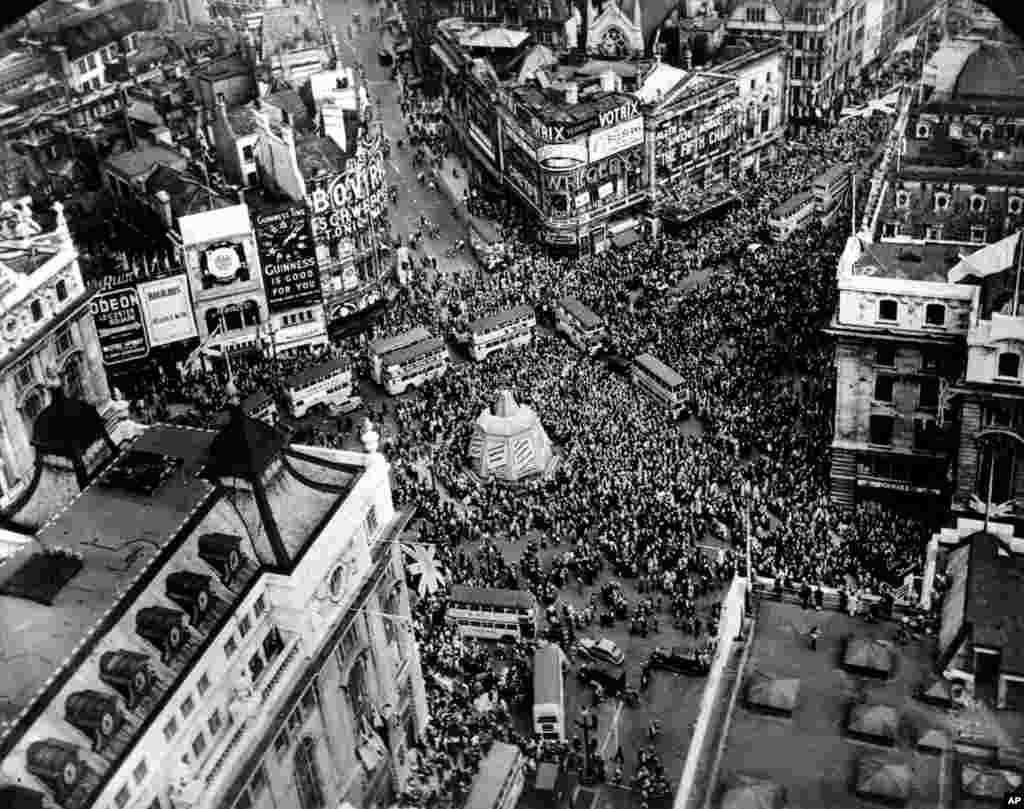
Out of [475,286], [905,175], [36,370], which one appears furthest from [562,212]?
[36,370]

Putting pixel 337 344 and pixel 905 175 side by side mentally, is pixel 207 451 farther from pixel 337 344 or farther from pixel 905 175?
pixel 905 175

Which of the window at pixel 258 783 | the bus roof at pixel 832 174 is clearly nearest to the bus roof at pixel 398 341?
the bus roof at pixel 832 174

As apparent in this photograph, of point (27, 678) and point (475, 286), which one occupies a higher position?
point (27, 678)

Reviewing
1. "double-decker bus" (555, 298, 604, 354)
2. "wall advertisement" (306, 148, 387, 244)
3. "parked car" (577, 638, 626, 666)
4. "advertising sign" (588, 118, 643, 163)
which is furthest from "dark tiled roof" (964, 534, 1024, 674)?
"advertising sign" (588, 118, 643, 163)

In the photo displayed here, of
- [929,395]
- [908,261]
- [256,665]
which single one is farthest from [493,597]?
[908,261]

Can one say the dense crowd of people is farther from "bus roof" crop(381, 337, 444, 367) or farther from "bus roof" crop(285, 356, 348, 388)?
"bus roof" crop(285, 356, 348, 388)

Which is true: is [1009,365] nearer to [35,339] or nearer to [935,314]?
[935,314]
